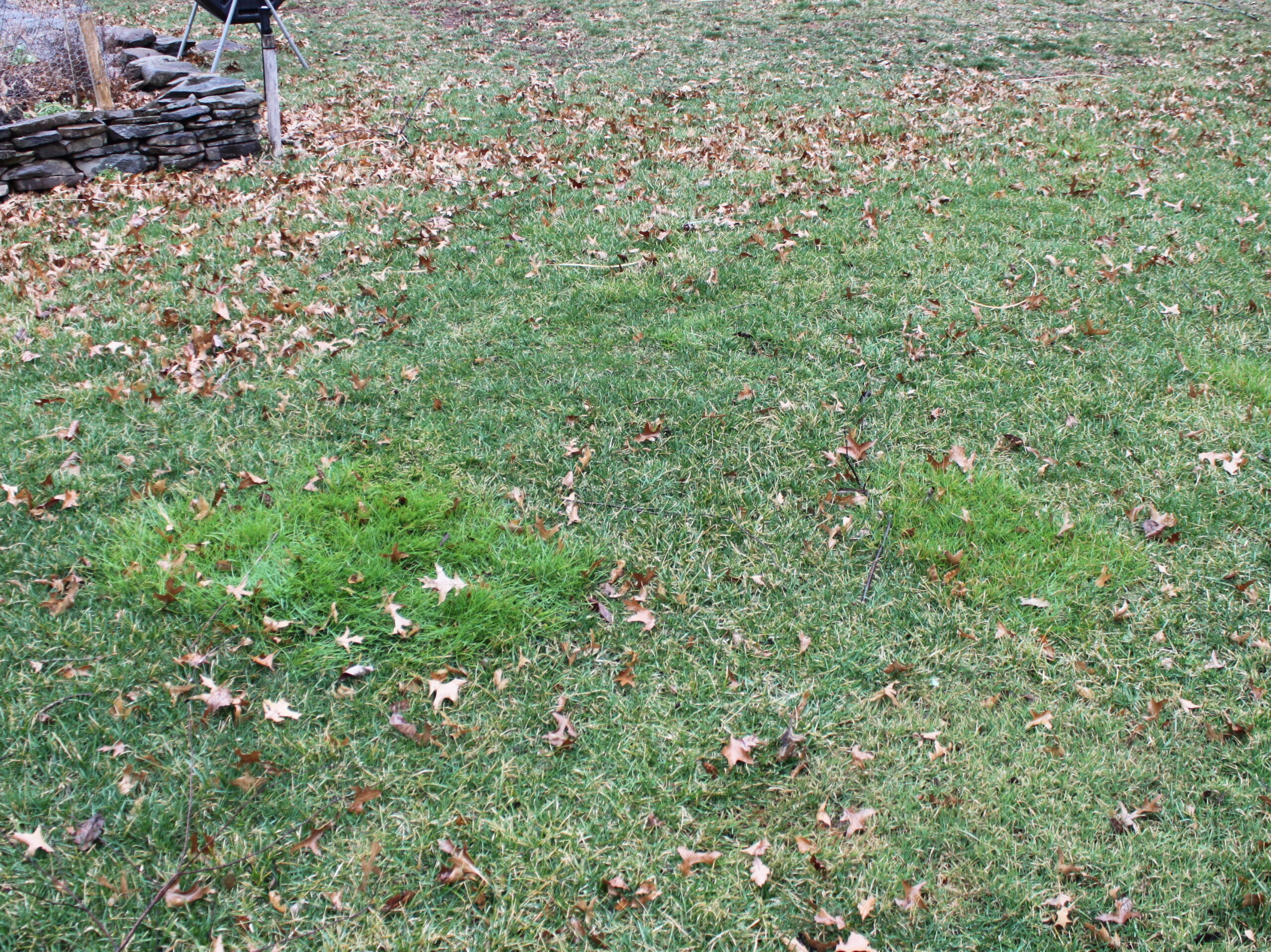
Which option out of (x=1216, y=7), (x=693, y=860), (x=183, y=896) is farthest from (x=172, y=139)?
(x=1216, y=7)

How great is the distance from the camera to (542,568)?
3480 millimetres

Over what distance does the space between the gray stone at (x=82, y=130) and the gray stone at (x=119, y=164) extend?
202 mm

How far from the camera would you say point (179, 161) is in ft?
26.9

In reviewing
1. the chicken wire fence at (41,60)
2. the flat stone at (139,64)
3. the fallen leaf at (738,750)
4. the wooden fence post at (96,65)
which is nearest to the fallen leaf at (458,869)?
the fallen leaf at (738,750)

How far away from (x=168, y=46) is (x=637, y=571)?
40.5 feet

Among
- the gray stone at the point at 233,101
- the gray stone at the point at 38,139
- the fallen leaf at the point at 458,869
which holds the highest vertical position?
the gray stone at the point at 233,101

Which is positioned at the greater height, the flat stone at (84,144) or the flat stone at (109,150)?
the flat stone at (84,144)

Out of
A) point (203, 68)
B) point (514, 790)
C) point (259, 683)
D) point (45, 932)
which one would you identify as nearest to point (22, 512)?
point (259, 683)

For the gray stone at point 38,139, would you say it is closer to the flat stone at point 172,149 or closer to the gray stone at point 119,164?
the gray stone at point 119,164

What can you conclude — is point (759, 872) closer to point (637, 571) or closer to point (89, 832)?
point (637, 571)

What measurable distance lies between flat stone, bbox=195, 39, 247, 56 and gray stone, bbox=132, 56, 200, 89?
57.3 inches

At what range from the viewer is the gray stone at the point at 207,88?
841cm

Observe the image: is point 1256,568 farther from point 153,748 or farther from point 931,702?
point 153,748

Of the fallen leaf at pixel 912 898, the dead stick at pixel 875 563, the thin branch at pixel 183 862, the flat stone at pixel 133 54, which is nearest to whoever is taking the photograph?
the thin branch at pixel 183 862
